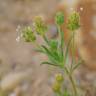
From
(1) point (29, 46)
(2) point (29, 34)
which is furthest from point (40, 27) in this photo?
(1) point (29, 46)

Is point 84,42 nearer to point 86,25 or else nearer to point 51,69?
point 86,25

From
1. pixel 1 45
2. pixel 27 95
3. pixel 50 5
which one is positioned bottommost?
pixel 27 95

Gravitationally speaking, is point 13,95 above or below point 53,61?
below

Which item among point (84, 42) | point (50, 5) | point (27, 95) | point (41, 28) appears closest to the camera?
point (41, 28)

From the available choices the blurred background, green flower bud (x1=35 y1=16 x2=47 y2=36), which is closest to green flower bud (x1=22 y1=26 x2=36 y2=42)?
green flower bud (x1=35 y1=16 x2=47 y2=36)

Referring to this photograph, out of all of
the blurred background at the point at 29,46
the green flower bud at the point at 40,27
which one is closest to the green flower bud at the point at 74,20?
the green flower bud at the point at 40,27

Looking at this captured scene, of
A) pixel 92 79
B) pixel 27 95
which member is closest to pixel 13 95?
pixel 27 95

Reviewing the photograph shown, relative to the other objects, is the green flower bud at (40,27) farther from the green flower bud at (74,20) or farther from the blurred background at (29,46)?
the blurred background at (29,46)

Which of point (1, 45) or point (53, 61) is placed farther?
point (1, 45)
